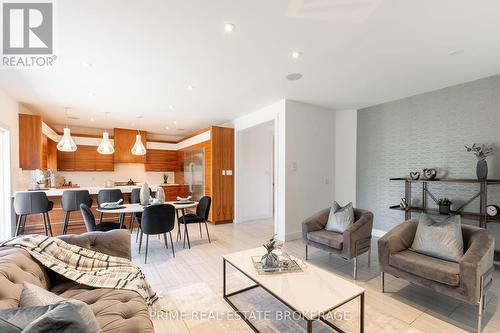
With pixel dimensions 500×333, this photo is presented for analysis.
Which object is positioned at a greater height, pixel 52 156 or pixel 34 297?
pixel 52 156

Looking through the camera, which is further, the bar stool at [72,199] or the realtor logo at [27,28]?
the bar stool at [72,199]

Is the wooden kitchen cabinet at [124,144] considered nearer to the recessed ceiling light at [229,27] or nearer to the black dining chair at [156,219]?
the black dining chair at [156,219]

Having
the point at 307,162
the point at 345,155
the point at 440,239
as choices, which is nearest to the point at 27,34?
the point at 307,162

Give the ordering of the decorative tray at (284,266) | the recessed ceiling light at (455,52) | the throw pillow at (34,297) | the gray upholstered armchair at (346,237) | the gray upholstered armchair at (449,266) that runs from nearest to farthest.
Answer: the throw pillow at (34,297), the gray upholstered armchair at (449,266), the decorative tray at (284,266), the recessed ceiling light at (455,52), the gray upholstered armchair at (346,237)

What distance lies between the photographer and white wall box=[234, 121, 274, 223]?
5.74 m

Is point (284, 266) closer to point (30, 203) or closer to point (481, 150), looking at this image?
point (481, 150)

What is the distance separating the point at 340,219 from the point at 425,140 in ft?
7.14

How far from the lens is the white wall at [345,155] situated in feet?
15.8

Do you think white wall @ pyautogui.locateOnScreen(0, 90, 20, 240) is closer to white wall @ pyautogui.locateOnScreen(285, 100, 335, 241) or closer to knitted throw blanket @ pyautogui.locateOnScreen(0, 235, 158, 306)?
knitted throw blanket @ pyautogui.locateOnScreen(0, 235, 158, 306)

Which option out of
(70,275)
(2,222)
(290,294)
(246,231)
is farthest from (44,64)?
(246,231)

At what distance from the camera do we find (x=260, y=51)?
8.18 feet

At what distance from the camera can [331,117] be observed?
16.0 feet

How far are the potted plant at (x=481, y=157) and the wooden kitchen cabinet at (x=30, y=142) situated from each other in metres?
7.27

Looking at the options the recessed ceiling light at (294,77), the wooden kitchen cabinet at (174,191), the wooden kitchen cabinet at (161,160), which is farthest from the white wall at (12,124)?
the recessed ceiling light at (294,77)
